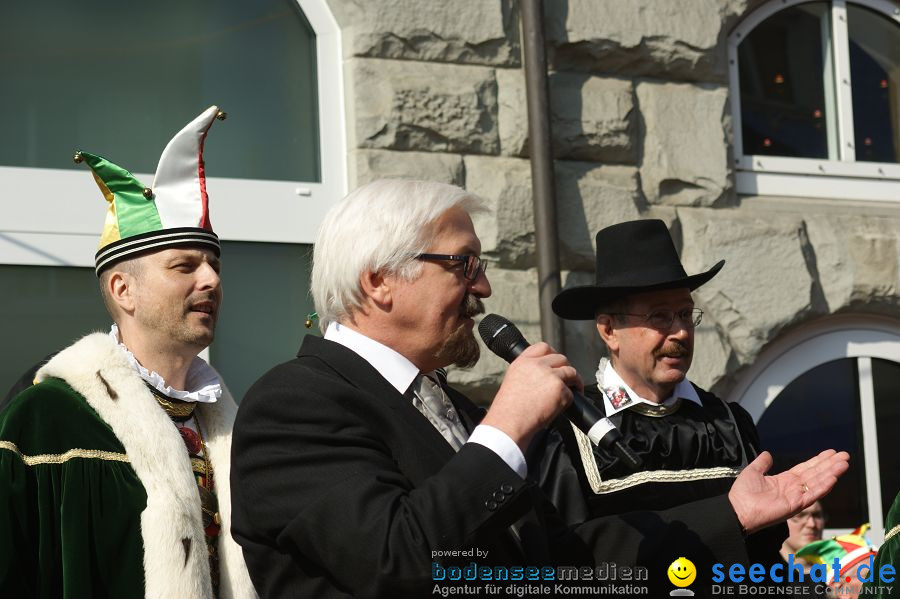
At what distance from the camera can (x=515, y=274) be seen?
195 inches

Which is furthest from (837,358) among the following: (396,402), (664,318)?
(396,402)

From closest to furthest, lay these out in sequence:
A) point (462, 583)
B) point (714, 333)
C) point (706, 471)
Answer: point (462, 583) < point (706, 471) < point (714, 333)

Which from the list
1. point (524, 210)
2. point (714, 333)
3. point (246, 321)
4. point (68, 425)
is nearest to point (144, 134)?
point (246, 321)

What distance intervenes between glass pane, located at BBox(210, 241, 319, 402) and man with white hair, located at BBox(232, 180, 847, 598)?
1.98 metres

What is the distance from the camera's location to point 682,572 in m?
2.64

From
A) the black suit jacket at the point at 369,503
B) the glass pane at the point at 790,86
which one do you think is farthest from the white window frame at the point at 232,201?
the black suit jacket at the point at 369,503

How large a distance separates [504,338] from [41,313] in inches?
91.6

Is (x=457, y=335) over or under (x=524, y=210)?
under

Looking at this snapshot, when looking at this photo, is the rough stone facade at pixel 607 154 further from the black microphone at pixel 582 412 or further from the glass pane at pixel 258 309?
the black microphone at pixel 582 412

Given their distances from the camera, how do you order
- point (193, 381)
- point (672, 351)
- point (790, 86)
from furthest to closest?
point (790, 86) → point (672, 351) → point (193, 381)

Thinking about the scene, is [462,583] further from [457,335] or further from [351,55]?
[351,55]

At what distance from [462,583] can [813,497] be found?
2.37 feet

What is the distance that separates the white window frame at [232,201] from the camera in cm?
445

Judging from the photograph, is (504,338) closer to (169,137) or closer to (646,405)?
(646,405)
